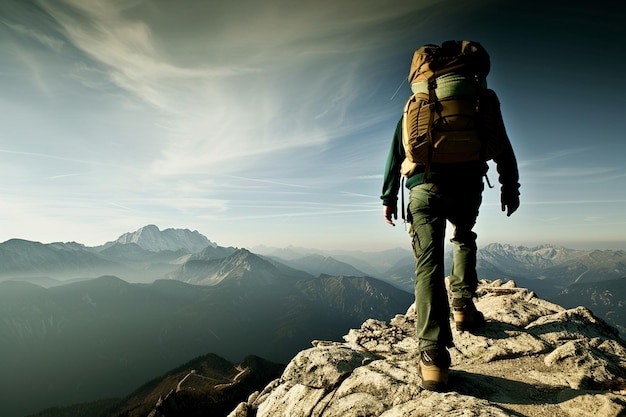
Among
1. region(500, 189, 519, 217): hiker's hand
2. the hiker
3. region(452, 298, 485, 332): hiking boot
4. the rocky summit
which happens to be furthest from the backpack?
region(452, 298, 485, 332): hiking boot

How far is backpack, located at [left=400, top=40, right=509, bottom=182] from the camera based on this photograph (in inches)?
212

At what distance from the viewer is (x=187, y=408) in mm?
123000

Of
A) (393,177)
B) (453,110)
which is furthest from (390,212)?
(453,110)

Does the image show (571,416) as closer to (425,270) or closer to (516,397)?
(516,397)

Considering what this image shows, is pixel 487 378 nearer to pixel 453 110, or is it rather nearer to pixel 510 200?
pixel 510 200

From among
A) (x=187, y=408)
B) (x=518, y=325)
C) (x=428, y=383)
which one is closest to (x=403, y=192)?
(x=428, y=383)

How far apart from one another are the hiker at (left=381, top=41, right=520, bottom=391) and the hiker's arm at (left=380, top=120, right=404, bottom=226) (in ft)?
0.07

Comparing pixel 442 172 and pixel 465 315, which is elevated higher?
pixel 442 172

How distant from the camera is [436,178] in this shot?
587cm

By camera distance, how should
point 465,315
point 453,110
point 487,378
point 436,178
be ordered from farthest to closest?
point 465,315
point 487,378
point 436,178
point 453,110

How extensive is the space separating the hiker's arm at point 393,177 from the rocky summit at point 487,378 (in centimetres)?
360

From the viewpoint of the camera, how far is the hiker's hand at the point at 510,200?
273 inches

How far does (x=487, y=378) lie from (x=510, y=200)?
396 cm

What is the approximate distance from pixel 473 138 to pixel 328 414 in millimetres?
6139
